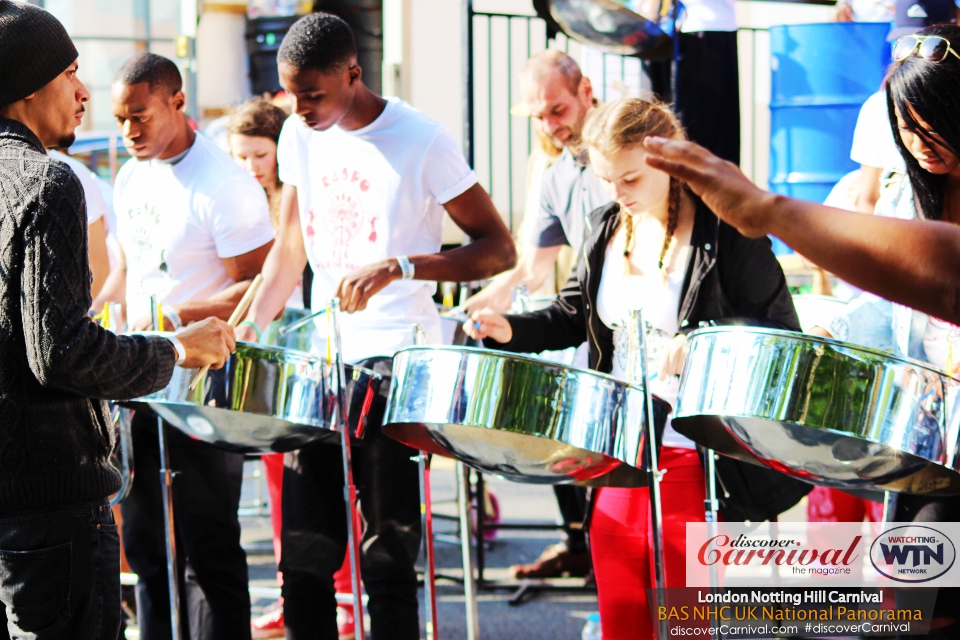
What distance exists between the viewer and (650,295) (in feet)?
6.32

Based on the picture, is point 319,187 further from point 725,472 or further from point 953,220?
point 953,220

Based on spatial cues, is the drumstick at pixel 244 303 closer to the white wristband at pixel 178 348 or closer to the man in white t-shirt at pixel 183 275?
the man in white t-shirt at pixel 183 275

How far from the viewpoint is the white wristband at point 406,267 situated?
1.98m

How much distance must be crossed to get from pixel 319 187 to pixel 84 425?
87cm

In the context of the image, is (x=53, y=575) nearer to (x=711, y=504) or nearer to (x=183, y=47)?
(x=711, y=504)

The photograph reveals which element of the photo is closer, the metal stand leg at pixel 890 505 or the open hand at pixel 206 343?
the open hand at pixel 206 343

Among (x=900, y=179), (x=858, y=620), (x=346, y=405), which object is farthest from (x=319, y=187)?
(x=858, y=620)

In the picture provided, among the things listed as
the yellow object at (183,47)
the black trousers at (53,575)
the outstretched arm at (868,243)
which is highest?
the yellow object at (183,47)

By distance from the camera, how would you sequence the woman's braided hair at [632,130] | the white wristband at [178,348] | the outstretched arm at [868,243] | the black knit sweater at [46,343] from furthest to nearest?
1. the woman's braided hair at [632,130]
2. the white wristband at [178,348]
3. the black knit sweater at [46,343]
4. the outstretched arm at [868,243]

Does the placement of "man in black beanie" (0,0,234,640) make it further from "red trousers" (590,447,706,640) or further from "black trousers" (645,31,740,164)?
"black trousers" (645,31,740,164)

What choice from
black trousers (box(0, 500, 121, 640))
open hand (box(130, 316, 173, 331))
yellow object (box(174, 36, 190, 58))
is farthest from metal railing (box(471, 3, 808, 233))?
black trousers (box(0, 500, 121, 640))

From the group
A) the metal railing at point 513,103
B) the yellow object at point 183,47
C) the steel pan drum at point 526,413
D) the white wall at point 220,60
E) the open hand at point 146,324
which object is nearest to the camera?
the steel pan drum at point 526,413

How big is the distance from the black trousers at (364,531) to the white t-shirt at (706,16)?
1.93 metres
